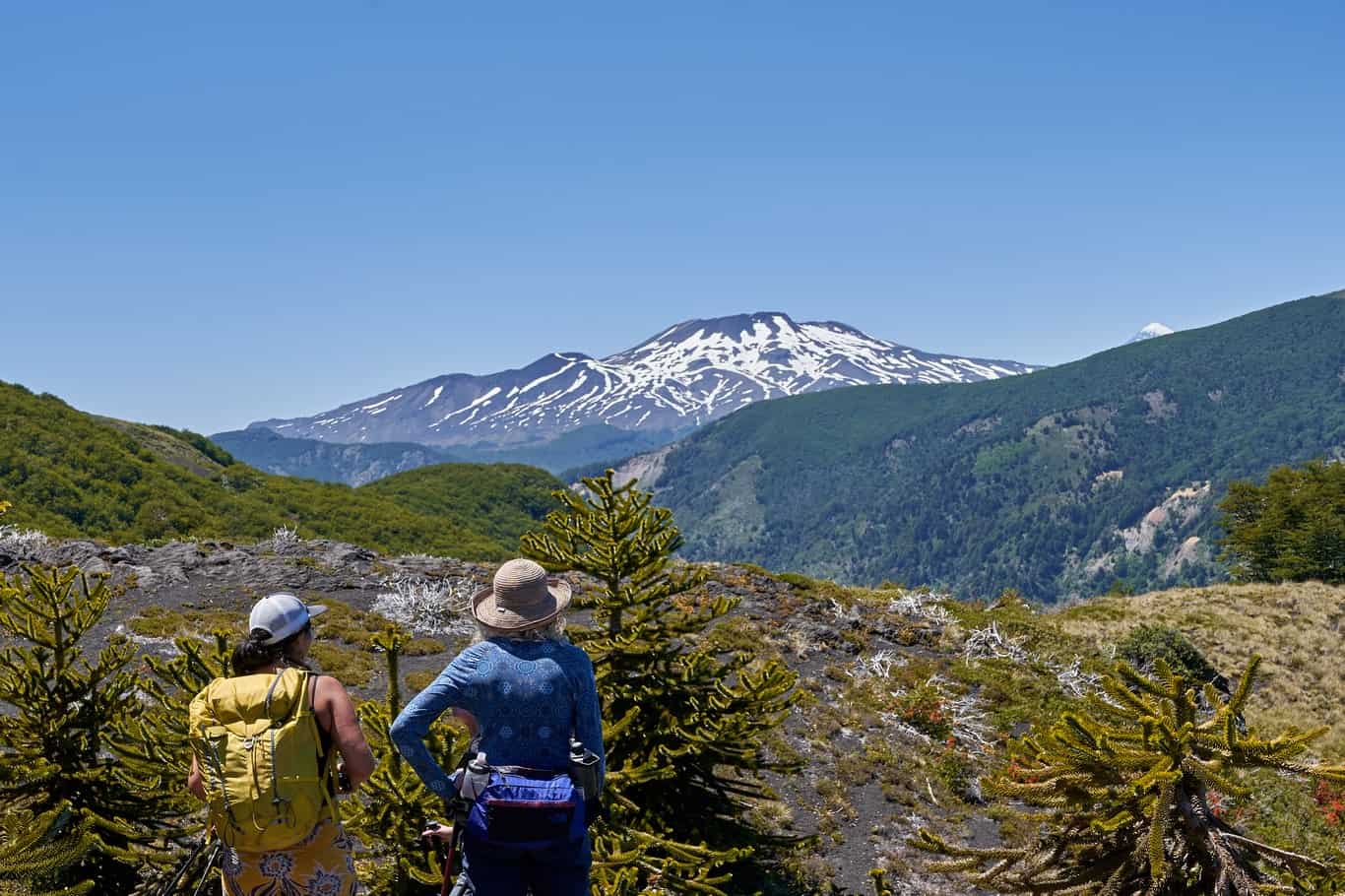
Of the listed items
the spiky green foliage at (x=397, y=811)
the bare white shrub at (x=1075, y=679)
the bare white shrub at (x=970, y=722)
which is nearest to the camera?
the spiky green foliage at (x=397, y=811)

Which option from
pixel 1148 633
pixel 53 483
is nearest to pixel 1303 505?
pixel 1148 633

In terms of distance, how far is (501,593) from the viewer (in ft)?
12.0

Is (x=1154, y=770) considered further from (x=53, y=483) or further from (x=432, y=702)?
(x=53, y=483)

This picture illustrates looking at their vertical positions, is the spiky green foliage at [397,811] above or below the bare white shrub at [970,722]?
above

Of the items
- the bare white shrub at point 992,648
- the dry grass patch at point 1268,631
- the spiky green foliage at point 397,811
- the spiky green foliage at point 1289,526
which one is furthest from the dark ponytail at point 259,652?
the spiky green foliage at point 1289,526

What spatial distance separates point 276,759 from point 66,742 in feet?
11.2

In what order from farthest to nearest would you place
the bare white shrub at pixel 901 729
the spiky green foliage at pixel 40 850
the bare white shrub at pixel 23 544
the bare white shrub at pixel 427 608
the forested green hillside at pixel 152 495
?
the forested green hillside at pixel 152 495 → the bare white shrub at pixel 23 544 → the bare white shrub at pixel 427 608 → the bare white shrub at pixel 901 729 → the spiky green foliage at pixel 40 850

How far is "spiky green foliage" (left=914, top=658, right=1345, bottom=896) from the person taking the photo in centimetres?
388

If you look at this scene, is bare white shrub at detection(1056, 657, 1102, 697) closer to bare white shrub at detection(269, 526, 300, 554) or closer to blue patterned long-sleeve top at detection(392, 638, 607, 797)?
blue patterned long-sleeve top at detection(392, 638, 607, 797)

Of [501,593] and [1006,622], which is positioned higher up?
[501,593]

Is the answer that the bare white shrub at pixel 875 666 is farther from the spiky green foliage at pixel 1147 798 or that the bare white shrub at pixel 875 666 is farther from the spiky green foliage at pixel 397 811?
the spiky green foliage at pixel 397 811

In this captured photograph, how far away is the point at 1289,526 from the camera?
40.5m

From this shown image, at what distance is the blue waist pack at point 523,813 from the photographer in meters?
3.33

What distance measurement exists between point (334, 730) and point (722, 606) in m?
4.43
